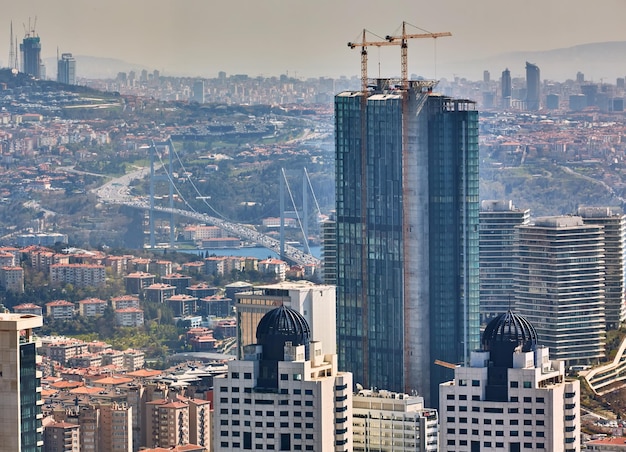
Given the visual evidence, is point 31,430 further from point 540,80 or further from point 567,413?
point 540,80

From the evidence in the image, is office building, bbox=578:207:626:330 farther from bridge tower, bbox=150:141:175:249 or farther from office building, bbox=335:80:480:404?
bridge tower, bbox=150:141:175:249

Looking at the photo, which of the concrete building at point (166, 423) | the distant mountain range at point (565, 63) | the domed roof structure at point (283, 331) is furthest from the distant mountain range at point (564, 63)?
the domed roof structure at point (283, 331)

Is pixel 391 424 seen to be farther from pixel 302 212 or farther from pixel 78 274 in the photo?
pixel 302 212

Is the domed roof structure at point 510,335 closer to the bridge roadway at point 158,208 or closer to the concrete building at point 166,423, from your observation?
the concrete building at point 166,423

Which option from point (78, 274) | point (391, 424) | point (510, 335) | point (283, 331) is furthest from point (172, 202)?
point (510, 335)

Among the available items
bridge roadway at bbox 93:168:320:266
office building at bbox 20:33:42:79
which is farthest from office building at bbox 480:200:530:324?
office building at bbox 20:33:42:79
